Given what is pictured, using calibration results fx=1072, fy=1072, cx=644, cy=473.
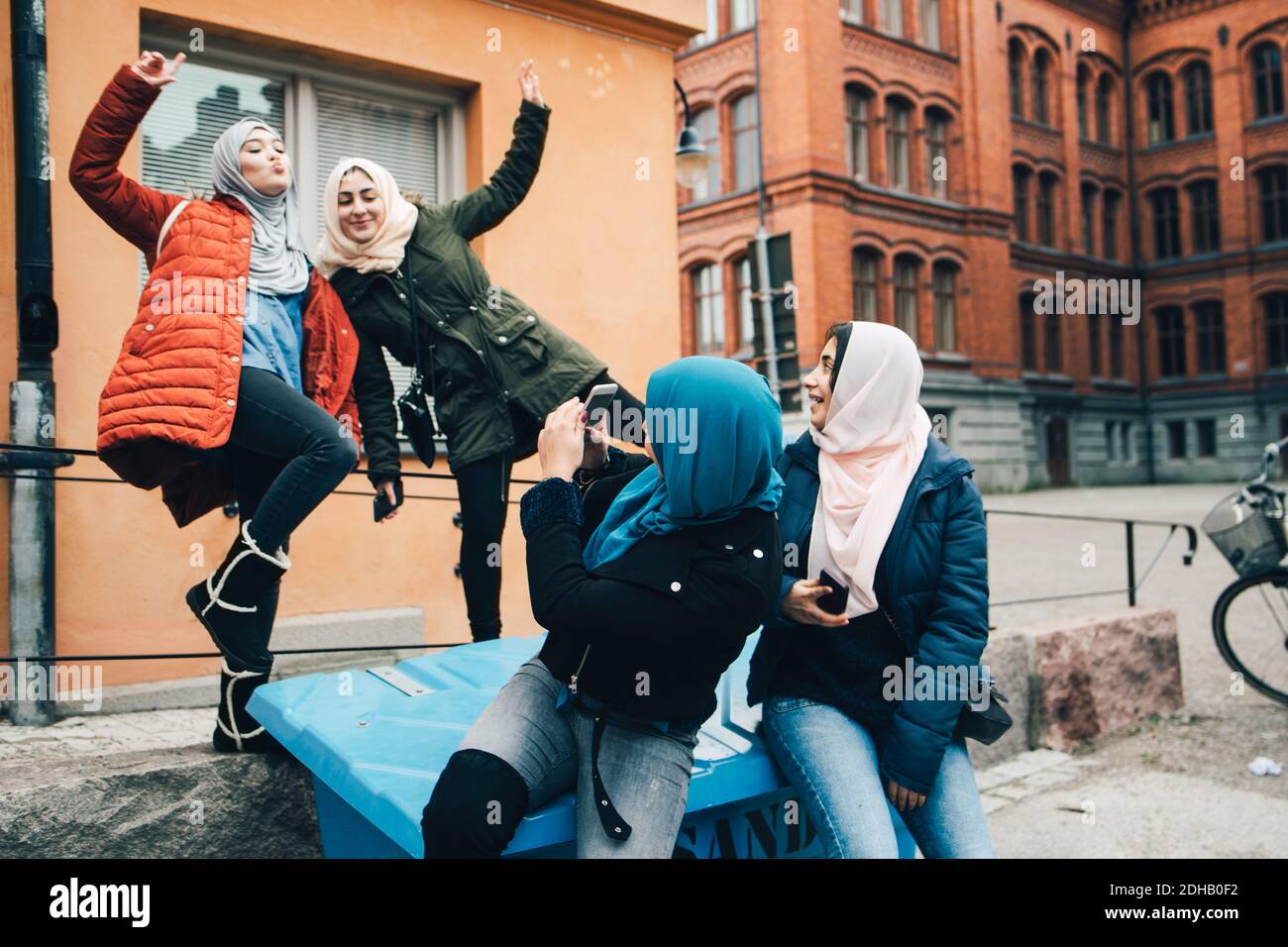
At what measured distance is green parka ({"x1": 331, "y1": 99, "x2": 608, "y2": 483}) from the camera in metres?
3.71

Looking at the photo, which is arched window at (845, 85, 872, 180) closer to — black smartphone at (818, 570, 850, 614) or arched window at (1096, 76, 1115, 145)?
arched window at (1096, 76, 1115, 145)

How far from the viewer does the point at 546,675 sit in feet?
8.65

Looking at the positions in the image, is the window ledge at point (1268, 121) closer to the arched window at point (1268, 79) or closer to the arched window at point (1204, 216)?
the arched window at point (1268, 79)

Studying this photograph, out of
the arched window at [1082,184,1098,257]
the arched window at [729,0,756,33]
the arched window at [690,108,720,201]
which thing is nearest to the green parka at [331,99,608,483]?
the arched window at [690,108,720,201]

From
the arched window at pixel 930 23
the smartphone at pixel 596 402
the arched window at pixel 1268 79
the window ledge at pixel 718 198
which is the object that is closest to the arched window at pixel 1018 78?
the arched window at pixel 930 23

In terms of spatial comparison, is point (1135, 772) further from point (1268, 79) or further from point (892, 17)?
point (1268, 79)

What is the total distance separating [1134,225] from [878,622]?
1529 inches

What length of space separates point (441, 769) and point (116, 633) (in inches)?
114

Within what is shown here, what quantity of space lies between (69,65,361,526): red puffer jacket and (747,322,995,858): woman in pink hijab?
168 cm

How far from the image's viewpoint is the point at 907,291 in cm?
2839

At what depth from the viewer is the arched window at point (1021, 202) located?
105 feet

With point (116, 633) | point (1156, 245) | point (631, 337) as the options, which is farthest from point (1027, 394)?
point (116, 633)

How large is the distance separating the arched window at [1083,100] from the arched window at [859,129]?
11418 mm

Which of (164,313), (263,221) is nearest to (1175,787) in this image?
(263,221)
